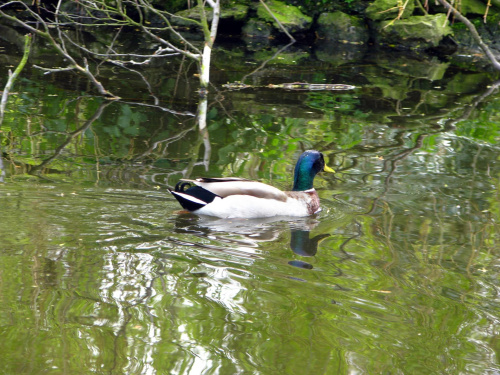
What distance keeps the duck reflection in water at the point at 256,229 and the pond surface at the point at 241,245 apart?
3 centimetres

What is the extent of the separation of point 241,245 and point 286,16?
14.8m


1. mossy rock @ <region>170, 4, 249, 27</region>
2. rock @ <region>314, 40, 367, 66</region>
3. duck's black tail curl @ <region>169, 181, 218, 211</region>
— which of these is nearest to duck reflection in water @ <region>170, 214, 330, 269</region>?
duck's black tail curl @ <region>169, 181, 218, 211</region>

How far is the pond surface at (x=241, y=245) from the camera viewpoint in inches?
163

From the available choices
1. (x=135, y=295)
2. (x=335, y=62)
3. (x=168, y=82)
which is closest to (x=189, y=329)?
(x=135, y=295)

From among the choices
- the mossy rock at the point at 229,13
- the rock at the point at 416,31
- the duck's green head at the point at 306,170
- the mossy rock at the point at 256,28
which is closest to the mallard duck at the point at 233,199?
the duck's green head at the point at 306,170

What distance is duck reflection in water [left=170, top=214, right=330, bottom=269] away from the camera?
602 cm

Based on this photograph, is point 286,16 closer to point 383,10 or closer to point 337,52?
point 337,52

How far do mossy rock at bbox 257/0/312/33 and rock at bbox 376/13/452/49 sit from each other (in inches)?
87.2

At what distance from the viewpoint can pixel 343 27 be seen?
1997 centimetres

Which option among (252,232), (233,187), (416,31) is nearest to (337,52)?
(416,31)

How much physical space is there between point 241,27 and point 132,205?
48.5ft

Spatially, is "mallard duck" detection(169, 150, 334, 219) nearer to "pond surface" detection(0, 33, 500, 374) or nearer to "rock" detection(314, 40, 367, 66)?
"pond surface" detection(0, 33, 500, 374)

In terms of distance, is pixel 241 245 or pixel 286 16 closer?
pixel 241 245

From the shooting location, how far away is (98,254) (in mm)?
5328
